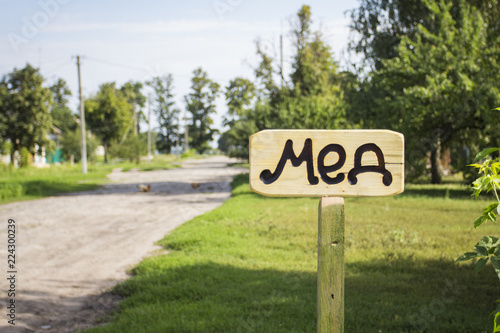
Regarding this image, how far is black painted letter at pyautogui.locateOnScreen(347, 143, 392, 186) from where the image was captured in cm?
230

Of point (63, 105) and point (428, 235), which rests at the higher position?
point (63, 105)

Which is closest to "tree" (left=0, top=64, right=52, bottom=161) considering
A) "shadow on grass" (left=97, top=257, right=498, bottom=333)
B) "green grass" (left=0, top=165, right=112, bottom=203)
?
"green grass" (left=0, top=165, right=112, bottom=203)

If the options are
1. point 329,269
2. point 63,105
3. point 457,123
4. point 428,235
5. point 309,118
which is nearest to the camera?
point 329,269

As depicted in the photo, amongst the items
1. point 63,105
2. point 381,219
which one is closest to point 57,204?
point 381,219

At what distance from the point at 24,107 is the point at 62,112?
36.3m

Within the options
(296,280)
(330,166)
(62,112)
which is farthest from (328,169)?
(62,112)

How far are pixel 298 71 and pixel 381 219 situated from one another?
16384 mm

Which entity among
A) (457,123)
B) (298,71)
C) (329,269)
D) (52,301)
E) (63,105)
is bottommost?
(52,301)

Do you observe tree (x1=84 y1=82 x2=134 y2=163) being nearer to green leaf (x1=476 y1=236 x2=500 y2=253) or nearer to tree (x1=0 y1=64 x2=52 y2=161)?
tree (x1=0 y1=64 x2=52 y2=161)

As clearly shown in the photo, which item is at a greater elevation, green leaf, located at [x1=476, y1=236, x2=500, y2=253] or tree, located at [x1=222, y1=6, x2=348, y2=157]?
tree, located at [x1=222, y1=6, x2=348, y2=157]

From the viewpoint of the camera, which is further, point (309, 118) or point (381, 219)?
point (309, 118)

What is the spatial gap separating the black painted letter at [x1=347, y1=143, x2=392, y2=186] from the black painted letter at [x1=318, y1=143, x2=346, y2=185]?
2.3 inches

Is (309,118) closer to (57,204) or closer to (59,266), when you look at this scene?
(57,204)

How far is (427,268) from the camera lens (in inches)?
250
